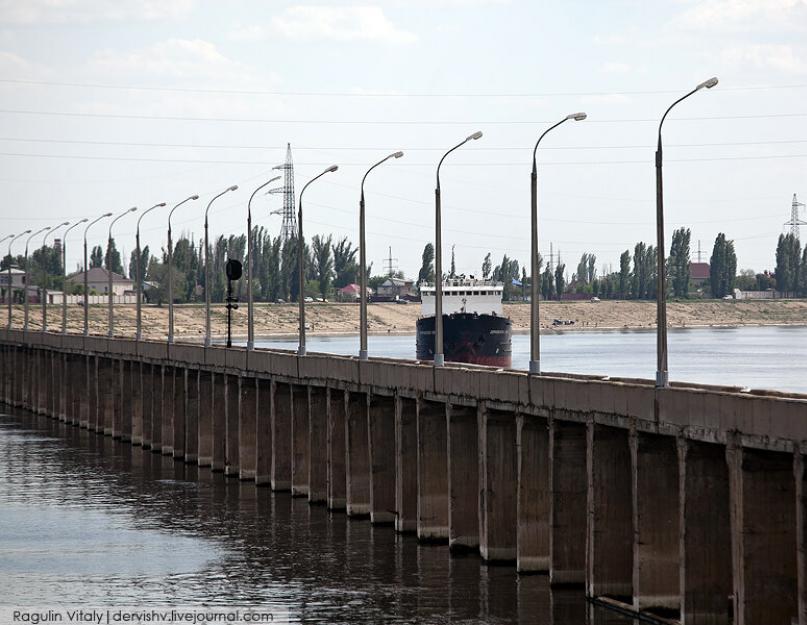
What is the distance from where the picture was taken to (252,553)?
56.6 metres

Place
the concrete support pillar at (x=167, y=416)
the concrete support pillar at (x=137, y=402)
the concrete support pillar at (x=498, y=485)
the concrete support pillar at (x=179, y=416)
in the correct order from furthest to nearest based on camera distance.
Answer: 1. the concrete support pillar at (x=137, y=402)
2. the concrete support pillar at (x=167, y=416)
3. the concrete support pillar at (x=179, y=416)
4. the concrete support pillar at (x=498, y=485)

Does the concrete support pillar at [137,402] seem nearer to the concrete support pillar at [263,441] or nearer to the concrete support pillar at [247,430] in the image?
the concrete support pillar at [247,430]

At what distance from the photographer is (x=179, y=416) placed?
9131cm

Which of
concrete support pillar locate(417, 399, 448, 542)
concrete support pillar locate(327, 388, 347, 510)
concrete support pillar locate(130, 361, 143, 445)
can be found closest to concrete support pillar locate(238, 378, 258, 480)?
concrete support pillar locate(327, 388, 347, 510)

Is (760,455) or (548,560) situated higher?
(760,455)

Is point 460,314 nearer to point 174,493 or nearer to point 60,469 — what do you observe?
point 60,469

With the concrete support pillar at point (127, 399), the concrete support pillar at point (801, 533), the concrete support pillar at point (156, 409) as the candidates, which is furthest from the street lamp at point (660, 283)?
the concrete support pillar at point (127, 399)

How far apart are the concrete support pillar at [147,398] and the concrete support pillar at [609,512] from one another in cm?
5834

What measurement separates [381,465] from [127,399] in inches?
1898

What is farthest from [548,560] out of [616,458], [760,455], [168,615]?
[760,455]

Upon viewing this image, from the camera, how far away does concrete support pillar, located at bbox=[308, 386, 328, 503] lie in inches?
2667

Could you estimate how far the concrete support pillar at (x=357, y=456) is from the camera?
205 feet

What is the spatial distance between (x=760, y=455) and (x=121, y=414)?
77015 millimetres

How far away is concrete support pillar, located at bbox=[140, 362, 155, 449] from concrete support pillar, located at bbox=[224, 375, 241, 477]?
56.6 feet
